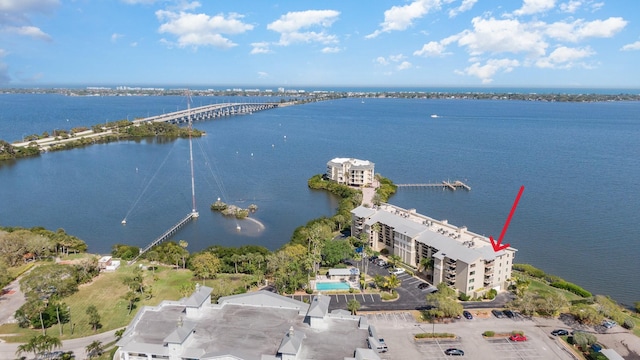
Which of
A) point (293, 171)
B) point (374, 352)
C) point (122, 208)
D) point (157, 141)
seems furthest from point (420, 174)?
point (157, 141)

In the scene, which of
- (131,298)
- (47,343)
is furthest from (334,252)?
→ (47,343)

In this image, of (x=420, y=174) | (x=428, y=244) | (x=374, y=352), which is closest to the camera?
(x=374, y=352)

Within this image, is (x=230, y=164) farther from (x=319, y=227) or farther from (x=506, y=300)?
(x=506, y=300)

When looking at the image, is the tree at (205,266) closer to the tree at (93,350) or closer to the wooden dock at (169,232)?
the wooden dock at (169,232)

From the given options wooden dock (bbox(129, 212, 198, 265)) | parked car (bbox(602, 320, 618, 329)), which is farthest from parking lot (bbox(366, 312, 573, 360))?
wooden dock (bbox(129, 212, 198, 265))

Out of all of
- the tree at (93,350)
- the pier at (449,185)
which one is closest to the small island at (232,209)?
the pier at (449,185)

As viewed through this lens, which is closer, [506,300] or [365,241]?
[506,300]

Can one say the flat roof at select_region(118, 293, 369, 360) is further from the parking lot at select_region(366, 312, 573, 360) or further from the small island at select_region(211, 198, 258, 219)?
the small island at select_region(211, 198, 258, 219)

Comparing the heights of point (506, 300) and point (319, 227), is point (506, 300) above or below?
below
